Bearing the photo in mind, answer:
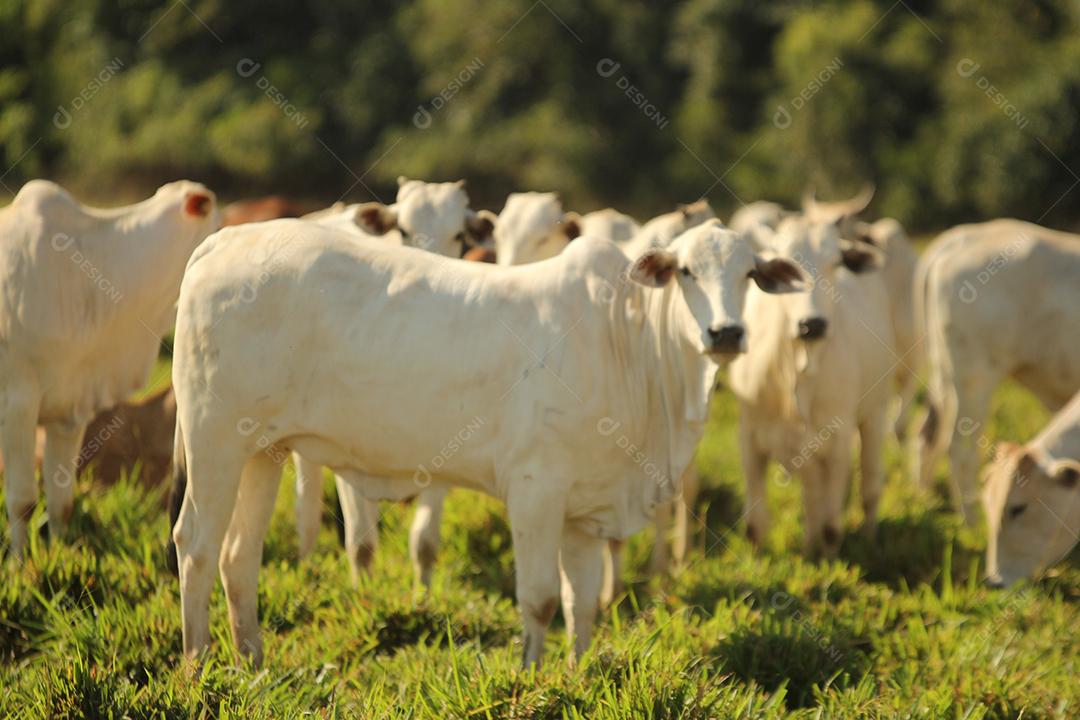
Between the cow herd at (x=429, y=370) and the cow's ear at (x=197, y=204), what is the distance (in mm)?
14

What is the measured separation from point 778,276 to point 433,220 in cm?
219

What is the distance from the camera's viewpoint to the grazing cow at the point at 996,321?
829cm

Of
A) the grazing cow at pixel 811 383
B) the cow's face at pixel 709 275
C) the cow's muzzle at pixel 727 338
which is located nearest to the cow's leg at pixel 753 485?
the grazing cow at pixel 811 383

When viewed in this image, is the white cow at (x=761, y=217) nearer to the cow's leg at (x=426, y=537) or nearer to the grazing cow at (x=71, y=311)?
the cow's leg at (x=426, y=537)

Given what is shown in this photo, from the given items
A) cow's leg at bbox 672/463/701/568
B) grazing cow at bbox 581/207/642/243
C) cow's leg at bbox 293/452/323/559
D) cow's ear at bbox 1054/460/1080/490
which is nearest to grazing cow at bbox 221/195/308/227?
grazing cow at bbox 581/207/642/243

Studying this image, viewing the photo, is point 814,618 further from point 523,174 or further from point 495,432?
point 523,174

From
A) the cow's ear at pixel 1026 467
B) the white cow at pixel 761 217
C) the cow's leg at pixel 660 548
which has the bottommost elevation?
the cow's leg at pixel 660 548

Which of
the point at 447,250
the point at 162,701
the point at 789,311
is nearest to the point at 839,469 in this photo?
the point at 789,311

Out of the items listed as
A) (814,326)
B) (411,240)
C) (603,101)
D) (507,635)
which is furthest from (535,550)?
(603,101)

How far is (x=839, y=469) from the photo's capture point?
7.18 metres

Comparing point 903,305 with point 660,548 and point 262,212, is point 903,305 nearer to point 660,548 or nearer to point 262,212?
point 660,548

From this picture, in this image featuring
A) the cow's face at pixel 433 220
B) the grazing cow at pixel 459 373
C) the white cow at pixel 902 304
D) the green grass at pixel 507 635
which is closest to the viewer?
the green grass at pixel 507 635

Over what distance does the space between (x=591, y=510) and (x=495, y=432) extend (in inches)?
21.1

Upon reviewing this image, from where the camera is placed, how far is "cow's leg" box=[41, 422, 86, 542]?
6340mm
